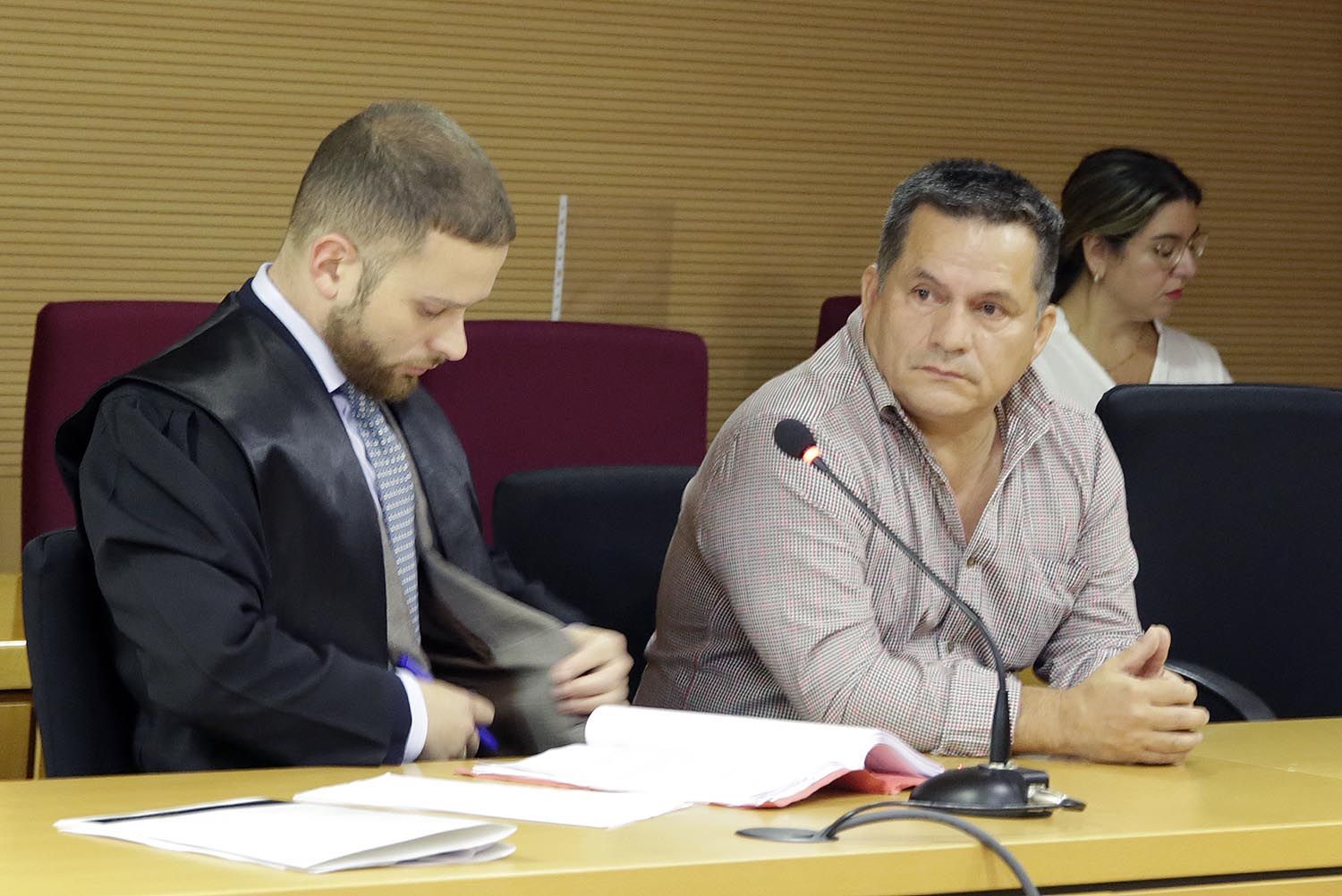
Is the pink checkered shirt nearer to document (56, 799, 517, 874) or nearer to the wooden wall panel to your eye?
document (56, 799, 517, 874)

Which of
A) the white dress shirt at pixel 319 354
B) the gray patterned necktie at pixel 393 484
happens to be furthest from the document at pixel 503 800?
the gray patterned necktie at pixel 393 484

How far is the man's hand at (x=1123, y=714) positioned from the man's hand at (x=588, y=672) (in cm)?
45

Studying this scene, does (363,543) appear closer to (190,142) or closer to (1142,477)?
(1142,477)

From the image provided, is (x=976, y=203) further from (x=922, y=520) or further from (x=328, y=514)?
(x=328, y=514)

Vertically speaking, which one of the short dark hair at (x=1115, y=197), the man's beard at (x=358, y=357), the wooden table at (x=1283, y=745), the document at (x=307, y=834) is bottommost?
the wooden table at (x=1283, y=745)

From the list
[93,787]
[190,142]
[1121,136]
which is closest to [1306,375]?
[1121,136]

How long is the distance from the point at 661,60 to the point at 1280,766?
3.18m

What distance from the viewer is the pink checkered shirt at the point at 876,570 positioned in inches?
80.5

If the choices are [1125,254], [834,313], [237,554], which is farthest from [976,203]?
[834,313]

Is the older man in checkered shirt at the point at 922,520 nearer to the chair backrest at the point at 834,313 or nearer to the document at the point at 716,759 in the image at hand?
the document at the point at 716,759

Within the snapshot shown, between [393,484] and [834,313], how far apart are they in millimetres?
2588

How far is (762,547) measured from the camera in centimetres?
212

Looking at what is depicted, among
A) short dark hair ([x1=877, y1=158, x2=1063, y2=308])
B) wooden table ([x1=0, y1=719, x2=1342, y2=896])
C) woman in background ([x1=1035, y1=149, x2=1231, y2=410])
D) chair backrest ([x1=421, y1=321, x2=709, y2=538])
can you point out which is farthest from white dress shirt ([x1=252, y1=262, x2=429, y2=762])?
woman in background ([x1=1035, y1=149, x2=1231, y2=410])

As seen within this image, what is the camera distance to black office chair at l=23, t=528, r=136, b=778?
70.0 inches
